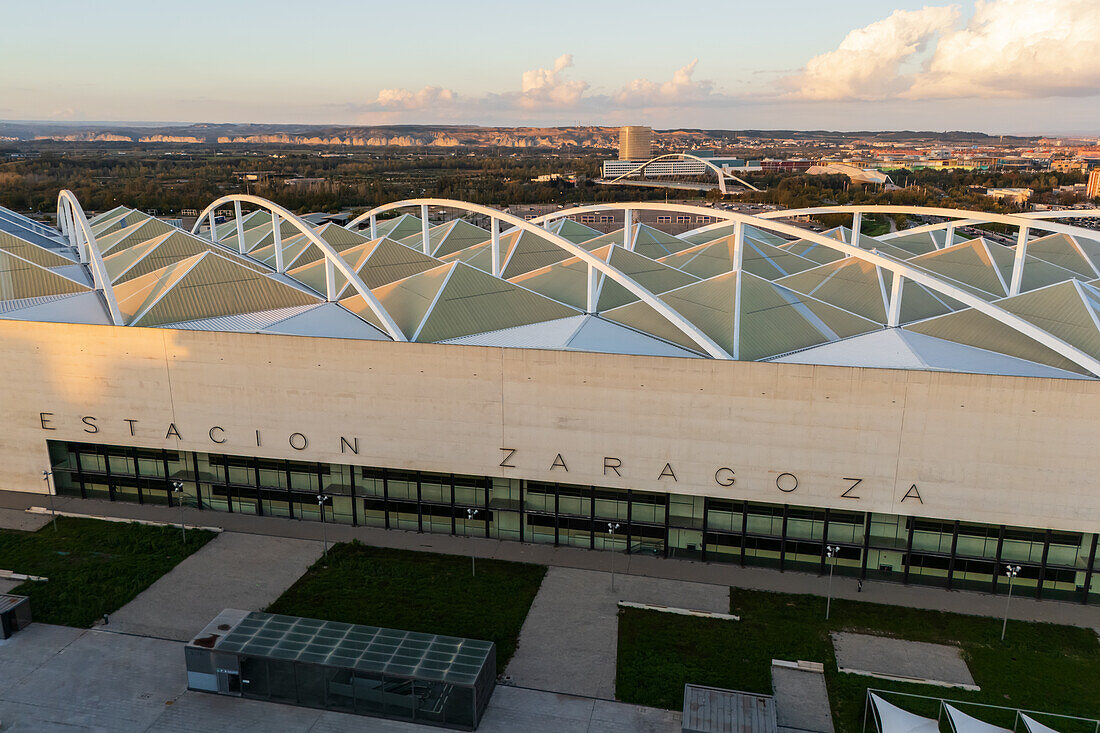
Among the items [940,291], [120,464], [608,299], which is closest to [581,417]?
[608,299]

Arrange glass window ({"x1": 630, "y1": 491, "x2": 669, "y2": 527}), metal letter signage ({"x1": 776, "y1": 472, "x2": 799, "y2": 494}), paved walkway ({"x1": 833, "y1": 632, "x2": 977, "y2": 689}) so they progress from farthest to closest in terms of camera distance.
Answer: glass window ({"x1": 630, "y1": 491, "x2": 669, "y2": 527})
metal letter signage ({"x1": 776, "y1": 472, "x2": 799, "y2": 494})
paved walkway ({"x1": 833, "y1": 632, "x2": 977, "y2": 689})

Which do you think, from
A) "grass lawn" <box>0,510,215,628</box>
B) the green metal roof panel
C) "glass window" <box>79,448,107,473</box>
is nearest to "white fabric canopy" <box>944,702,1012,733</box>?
the green metal roof panel

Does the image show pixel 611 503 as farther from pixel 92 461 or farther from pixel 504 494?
pixel 92 461

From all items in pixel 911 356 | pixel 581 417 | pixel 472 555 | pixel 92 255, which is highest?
pixel 92 255

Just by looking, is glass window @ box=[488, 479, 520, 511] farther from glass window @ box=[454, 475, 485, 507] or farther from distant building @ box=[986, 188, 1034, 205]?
distant building @ box=[986, 188, 1034, 205]

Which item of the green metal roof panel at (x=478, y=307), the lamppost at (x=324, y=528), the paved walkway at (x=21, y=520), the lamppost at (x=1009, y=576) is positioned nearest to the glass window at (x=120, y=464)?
the paved walkway at (x=21, y=520)

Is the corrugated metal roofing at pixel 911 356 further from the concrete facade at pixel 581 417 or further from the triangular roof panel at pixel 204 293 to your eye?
the triangular roof panel at pixel 204 293

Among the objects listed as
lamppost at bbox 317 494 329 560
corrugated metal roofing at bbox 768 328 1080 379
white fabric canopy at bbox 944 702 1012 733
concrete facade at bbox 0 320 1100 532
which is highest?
corrugated metal roofing at bbox 768 328 1080 379
